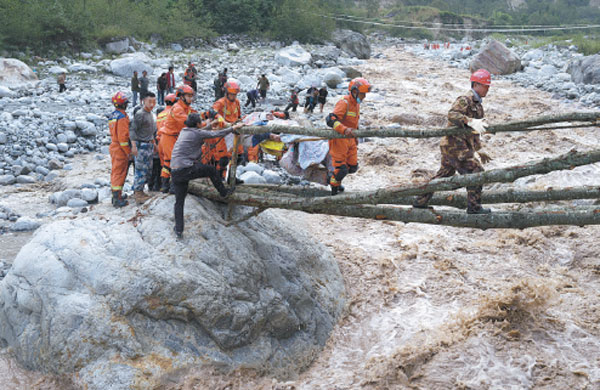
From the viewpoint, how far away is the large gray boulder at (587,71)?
19422mm

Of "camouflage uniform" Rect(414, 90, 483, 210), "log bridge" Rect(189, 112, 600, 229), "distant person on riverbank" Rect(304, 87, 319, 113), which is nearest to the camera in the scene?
"log bridge" Rect(189, 112, 600, 229)

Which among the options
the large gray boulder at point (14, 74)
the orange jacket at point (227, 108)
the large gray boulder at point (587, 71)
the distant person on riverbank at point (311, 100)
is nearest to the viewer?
the orange jacket at point (227, 108)

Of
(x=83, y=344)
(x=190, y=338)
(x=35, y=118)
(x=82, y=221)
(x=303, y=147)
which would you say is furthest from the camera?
(x=35, y=118)

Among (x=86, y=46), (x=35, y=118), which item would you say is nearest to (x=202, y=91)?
Result: (x=35, y=118)

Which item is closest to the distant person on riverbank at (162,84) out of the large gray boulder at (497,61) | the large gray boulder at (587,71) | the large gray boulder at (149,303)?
the large gray boulder at (149,303)

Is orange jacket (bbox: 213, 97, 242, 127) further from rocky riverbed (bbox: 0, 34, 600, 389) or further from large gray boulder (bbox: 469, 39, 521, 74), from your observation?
large gray boulder (bbox: 469, 39, 521, 74)

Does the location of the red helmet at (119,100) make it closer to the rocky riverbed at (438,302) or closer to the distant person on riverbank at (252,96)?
the rocky riverbed at (438,302)

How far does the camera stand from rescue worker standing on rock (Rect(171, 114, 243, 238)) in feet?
16.4

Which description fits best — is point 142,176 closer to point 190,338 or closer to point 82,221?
→ point 82,221

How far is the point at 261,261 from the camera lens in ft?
18.2

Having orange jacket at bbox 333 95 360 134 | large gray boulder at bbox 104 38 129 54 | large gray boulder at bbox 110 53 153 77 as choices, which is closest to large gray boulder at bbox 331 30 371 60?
large gray boulder at bbox 104 38 129 54

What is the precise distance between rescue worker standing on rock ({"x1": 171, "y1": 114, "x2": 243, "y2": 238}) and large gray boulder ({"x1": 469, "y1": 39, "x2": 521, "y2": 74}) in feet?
71.9

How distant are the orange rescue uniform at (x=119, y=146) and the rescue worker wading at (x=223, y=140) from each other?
3.65 feet

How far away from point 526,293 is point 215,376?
3.90 m
